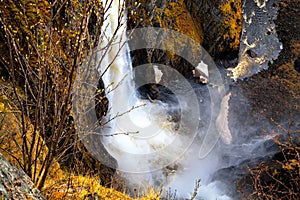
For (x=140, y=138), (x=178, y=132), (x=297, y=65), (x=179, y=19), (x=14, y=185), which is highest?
(x=179, y=19)

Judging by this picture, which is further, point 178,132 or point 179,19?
point 179,19

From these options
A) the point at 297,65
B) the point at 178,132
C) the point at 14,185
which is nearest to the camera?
the point at 14,185

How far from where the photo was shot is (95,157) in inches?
218

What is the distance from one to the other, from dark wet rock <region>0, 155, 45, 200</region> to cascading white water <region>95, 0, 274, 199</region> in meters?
4.84

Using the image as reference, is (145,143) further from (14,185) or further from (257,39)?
(14,185)

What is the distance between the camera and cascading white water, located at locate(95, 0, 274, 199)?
7.25m

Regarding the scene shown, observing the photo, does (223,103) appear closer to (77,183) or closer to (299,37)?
(299,37)

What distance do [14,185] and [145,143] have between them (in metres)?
6.05

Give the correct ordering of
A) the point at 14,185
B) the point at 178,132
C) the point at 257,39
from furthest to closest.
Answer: the point at 257,39, the point at 178,132, the point at 14,185

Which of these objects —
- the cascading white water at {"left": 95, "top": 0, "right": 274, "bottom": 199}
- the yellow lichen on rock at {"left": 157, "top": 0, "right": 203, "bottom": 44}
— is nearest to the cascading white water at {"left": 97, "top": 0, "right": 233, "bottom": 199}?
the cascading white water at {"left": 95, "top": 0, "right": 274, "bottom": 199}

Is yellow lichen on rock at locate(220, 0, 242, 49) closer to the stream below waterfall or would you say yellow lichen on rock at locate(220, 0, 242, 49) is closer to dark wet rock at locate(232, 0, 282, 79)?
dark wet rock at locate(232, 0, 282, 79)

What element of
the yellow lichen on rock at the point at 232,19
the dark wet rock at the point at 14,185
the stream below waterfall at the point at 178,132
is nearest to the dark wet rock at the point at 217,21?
the yellow lichen on rock at the point at 232,19

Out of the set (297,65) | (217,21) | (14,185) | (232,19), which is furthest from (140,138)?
(14,185)

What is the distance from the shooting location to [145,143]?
798 cm
